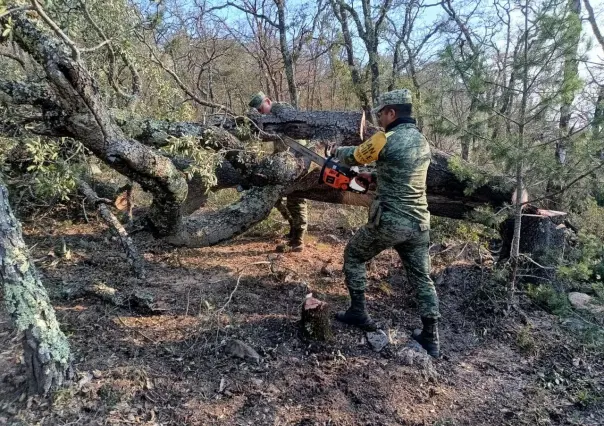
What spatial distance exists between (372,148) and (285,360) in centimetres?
179

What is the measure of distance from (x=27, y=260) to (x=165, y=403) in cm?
122

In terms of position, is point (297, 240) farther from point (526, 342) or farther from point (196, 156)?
point (526, 342)

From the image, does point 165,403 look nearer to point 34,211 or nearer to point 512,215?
point 512,215

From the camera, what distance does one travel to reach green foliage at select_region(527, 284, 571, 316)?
12.6 ft

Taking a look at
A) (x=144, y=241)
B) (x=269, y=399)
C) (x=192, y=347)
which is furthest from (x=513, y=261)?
(x=144, y=241)

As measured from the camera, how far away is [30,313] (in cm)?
235

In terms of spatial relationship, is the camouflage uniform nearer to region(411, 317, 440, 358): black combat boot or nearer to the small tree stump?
region(411, 317, 440, 358): black combat boot

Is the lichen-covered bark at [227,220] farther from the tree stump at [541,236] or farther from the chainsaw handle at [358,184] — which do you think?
the tree stump at [541,236]

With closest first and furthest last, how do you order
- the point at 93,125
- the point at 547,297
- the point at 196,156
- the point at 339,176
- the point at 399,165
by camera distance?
1. the point at 93,125
2. the point at 196,156
3. the point at 399,165
4. the point at 339,176
5. the point at 547,297

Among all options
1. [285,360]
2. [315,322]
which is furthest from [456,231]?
[285,360]

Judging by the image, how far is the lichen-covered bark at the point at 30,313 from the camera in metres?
2.28

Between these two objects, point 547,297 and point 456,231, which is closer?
point 547,297

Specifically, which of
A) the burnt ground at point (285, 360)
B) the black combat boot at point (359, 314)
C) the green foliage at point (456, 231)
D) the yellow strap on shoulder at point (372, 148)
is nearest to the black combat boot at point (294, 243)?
the burnt ground at point (285, 360)

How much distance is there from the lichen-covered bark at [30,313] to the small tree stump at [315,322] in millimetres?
1695
